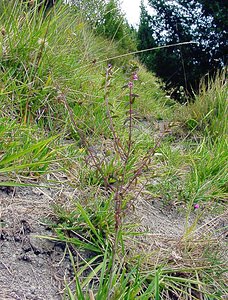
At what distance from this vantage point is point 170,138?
105 inches

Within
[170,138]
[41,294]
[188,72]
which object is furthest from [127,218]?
[188,72]

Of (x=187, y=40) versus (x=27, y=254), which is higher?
(x=187, y=40)

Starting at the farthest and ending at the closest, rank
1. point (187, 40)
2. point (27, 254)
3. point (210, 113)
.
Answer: point (187, 40) < point (210, 113) < point (27, 254)

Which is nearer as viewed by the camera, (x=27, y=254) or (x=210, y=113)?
(x=27, y=254)

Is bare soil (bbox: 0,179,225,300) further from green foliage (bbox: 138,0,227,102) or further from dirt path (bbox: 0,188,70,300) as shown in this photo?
green foliage (bbox: 138,0,227,102)

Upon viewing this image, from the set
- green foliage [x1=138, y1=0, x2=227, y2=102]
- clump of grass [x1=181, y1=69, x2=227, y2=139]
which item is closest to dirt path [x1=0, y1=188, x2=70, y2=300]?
clump of grass [x1=181, y1=69, x2=227, y2=139]

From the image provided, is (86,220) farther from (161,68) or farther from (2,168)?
(161,68)

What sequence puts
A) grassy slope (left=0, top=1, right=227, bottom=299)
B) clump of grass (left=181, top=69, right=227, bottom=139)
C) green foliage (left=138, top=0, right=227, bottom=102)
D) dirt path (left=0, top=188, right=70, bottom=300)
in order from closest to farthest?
dirt path (left=0, top=188, right=70, bottom=300)
grassy slope (left=0, top=1, right=227, bottom=299)
clump of grass (left=181, top=69, right=227, bottom=139)
green foliage (left=138, top=0, right=227, bottom=102)

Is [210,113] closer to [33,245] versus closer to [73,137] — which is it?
[73,137]

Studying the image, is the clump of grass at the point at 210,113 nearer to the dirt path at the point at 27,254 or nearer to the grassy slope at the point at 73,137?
the grassy slope at the point at 73,137

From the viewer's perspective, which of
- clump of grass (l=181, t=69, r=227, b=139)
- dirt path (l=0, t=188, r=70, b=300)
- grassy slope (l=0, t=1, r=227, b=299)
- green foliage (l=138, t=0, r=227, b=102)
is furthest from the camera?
green foliage (l=138, t=0, r=227, b=102)

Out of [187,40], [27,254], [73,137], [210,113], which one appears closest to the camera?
[27,254]

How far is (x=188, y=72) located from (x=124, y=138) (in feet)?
11.1

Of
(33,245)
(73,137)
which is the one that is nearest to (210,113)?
(73,137)
